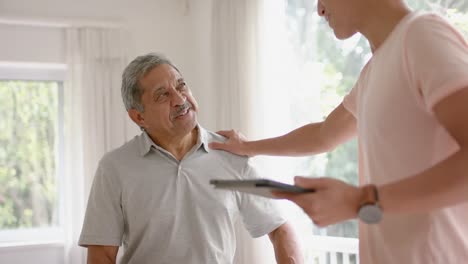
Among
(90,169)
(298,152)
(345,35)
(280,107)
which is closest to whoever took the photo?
(345,35)

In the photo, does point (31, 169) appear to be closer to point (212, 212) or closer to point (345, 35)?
point (212, 212)

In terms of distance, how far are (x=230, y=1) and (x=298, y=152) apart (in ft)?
7.10

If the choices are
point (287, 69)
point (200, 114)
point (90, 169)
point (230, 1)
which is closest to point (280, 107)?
point (287, 69)

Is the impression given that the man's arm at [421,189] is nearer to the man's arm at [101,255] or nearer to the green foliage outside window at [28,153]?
the man's arm at [101,255]

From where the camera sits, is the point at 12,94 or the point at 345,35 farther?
the point at 12,94

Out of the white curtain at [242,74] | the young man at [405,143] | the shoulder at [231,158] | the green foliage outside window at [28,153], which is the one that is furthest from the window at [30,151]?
the young man at [405,143]

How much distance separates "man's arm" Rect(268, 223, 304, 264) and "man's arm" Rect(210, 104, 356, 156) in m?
0.35

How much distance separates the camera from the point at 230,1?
146 inches

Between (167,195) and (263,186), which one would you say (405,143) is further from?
(167,195)

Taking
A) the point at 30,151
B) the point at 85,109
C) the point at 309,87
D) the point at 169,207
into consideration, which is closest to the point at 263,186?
the point at 169,207

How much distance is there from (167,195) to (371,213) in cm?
126

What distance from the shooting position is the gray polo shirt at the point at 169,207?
2.08 metres

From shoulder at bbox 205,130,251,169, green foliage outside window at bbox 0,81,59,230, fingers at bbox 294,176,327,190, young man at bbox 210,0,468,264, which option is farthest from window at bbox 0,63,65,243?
fingers at bbox 294,176,327,190

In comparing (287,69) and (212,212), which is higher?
(287,69)
